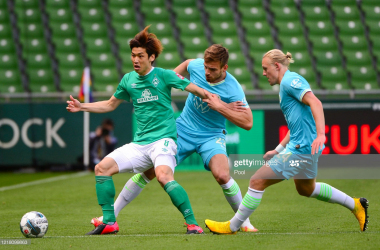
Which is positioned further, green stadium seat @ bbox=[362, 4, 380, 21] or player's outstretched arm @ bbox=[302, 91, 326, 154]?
green stadium seat @ bbox=[362, 4, 380, 21]

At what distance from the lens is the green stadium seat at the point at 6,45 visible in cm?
1471

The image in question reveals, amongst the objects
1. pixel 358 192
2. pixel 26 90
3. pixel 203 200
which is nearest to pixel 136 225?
pixel 203 200

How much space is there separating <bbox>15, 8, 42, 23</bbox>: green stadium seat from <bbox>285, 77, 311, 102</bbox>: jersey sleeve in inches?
470

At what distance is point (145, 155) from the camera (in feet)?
17.8

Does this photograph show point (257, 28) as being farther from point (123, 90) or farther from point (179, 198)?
point (179, 198)

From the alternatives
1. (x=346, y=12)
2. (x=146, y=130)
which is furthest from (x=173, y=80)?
(x=346, y=12)

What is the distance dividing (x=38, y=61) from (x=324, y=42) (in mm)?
7808

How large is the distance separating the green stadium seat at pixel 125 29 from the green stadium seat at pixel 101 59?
2.69ft

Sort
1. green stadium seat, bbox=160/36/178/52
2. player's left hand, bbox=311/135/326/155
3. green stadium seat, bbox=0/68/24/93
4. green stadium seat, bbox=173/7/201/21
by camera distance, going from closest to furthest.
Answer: player's left hand, bbox=311/135/326/155 → green stadium seat, bbox=0/68/24/93 → green stadium seat, bbox=160/36/178/52 → green stadium seat, bbox=173/7/201/21

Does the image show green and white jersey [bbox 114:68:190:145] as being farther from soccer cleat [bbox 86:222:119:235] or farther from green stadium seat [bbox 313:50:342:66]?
green stadium seat [bbox 313:50:342:66]

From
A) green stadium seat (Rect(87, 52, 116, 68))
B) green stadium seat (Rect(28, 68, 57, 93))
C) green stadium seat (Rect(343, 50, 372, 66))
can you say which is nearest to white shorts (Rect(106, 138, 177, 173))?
green stadium seat (Rect(28, 68, 57, 93))

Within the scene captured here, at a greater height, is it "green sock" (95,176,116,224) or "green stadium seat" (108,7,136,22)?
"green stadium seat" (108,7,136,22)

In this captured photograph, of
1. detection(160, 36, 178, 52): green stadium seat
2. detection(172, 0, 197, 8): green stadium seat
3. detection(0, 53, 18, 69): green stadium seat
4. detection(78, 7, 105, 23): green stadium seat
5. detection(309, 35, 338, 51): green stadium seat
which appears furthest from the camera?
detection(172, 0, 197, 8): green stadium seat

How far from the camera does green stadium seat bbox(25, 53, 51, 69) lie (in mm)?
14570
